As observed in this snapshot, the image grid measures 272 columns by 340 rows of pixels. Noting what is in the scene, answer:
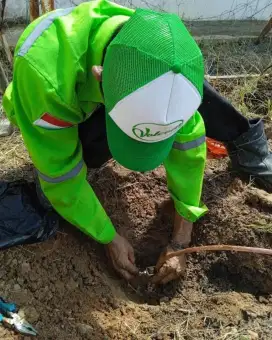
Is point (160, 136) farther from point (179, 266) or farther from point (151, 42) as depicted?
point (179, 266)

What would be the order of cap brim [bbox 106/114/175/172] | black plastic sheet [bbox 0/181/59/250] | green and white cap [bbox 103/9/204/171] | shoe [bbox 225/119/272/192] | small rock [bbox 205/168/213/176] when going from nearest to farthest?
green and white cap [bbox 103/9/204/171], cap brim [bbox 106/114/175/172], black plastic sheet [bbox 0/181/59/250], shoe [bbox 225/119/272/192], small rock [bbox 205/168/213/176]

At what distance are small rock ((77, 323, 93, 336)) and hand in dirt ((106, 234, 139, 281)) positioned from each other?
0.31 meters

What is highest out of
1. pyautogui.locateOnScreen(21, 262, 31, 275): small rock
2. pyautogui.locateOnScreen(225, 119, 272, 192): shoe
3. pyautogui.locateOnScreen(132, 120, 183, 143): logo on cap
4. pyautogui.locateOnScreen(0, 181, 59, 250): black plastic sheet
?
pyautogui.locateOnScreen(132, 120, 183, 143): logo on cap

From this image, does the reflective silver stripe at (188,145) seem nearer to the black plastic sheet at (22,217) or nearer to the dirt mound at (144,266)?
the dirt mound at (144,266)

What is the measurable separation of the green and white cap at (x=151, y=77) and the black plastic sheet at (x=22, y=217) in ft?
3.02

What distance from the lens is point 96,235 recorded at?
2092 millimetres

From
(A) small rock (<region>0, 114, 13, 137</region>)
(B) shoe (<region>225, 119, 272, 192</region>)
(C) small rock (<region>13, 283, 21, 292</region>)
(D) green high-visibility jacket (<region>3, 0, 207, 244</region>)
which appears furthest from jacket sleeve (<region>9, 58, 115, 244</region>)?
(A) small rock (<region>0, 114, 13, 137</region>)

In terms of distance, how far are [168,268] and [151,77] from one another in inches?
40.6

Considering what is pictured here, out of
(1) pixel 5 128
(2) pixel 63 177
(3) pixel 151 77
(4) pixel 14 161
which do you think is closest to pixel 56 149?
(2) pixel 63 177

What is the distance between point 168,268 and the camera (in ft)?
7.14

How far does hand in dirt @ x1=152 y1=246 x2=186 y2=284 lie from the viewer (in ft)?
7.15

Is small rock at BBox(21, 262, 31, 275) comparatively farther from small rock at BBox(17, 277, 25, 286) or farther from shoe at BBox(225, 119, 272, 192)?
shoe at BBox(225, 119, 272, 192)

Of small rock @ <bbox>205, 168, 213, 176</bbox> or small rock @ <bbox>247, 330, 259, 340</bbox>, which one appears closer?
small rock @ <bbox>247, 330, 259, 340</bbox>

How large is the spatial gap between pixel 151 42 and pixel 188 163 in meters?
0.81
